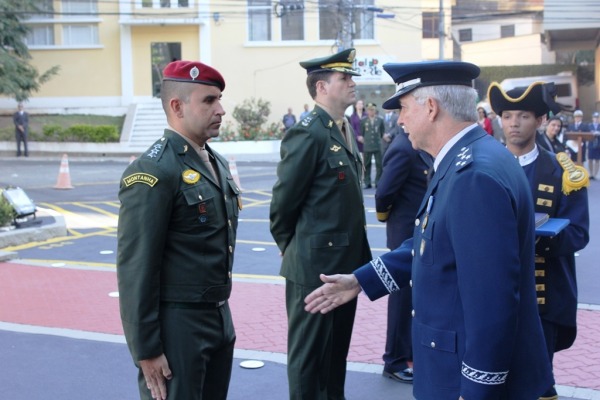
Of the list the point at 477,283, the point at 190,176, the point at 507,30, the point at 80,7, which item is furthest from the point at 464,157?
the point at 507,30

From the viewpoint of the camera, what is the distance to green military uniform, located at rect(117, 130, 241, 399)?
335cm

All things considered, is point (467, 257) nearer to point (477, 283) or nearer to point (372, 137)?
point (477, 283)

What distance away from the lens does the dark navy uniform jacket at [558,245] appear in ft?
13.8

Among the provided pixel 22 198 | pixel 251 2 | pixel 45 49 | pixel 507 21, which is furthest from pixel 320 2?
pixel 507 21

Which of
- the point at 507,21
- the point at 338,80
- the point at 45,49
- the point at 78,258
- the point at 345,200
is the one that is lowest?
the point at 78,258

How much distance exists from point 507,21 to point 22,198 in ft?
192

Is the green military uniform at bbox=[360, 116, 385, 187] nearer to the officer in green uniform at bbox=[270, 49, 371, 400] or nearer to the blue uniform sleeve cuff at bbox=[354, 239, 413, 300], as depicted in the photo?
the officer in green uniform at bbox=[270, 49, 371, 400]

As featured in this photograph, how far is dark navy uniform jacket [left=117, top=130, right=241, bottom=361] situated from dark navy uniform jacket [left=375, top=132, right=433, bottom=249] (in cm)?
220

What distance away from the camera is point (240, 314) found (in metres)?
7.71

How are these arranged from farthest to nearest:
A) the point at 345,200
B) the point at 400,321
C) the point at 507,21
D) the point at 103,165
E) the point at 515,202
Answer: the point at 507,21 → the point at 103,165 → the point at 400,321 → the point at 345,200 → the point at 515,202

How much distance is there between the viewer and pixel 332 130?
4906mm

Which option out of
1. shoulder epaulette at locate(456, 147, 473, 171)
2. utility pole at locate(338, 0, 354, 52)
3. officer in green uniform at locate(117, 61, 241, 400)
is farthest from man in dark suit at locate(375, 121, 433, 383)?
utility pole at locate(338, 0, 354, 52)

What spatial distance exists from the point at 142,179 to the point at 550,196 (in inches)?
91.6

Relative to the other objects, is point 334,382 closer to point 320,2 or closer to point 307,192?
point 307,192
